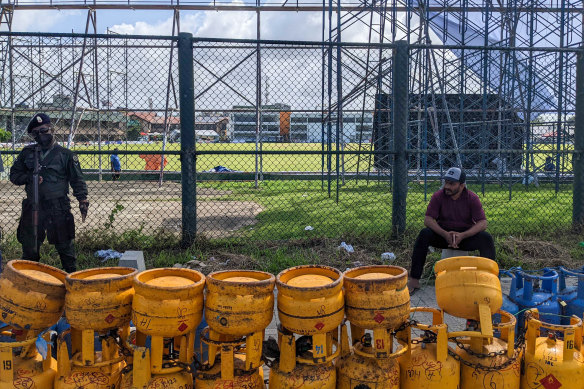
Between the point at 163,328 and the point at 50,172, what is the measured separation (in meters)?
2.82

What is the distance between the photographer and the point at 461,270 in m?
3.10

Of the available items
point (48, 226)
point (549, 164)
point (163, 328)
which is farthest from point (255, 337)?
point (549, 164)

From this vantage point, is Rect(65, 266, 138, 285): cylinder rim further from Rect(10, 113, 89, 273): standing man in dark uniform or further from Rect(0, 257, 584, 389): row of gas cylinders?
Rect(10, 113, 89, 273): standing man in dark uniform

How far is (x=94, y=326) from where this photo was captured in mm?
2807

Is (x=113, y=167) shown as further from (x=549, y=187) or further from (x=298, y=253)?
(x=549, y=187)

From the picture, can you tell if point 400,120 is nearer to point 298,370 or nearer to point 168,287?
point 298,370

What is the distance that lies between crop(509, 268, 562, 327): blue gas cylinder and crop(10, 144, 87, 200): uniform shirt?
12.9 ft

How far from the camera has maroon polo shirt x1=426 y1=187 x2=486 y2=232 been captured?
4.83 m

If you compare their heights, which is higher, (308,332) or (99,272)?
(99,272)

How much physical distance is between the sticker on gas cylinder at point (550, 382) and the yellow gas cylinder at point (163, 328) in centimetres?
200

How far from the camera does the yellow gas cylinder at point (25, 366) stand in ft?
9.03

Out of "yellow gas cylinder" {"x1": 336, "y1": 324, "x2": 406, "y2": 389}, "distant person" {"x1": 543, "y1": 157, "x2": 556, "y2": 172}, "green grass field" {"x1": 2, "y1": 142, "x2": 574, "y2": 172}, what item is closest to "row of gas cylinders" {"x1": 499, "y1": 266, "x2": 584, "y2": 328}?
"yellow gas cylinder" {"x1": 336, "y1": 324, "x2": 406, "y2": 389}

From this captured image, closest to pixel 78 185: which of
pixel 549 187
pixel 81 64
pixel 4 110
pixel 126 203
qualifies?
pixel 126 203

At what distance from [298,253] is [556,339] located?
3515mm
